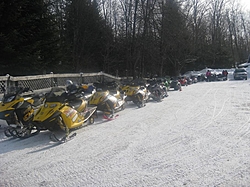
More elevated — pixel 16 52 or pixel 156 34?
pixel 156 34

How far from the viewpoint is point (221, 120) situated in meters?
7.02

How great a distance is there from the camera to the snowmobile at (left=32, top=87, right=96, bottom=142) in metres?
5.41

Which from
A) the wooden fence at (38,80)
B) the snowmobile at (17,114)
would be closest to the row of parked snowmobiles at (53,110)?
the snowmobile at (17,114)

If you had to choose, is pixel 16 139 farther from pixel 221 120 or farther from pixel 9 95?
pixel 221 120

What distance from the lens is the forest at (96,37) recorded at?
14.6 m

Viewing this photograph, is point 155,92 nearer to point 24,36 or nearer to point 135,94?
point 135,94

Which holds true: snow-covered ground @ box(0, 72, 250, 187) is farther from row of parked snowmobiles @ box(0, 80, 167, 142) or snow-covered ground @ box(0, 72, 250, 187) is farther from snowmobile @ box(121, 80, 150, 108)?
snowmobile @ box(121, 80, 150, 108)

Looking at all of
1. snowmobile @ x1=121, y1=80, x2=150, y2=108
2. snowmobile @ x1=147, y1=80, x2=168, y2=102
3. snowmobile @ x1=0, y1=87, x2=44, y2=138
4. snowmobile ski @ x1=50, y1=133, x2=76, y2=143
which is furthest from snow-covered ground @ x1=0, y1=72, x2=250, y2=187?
snowmobile @ x1=147, y1=80, x2=168, y2=102

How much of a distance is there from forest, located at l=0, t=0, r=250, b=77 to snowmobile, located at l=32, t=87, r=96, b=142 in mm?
9004

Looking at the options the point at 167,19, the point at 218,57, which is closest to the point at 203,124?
the point at 167,19

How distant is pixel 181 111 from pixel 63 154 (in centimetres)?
491

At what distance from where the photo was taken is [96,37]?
2927cm

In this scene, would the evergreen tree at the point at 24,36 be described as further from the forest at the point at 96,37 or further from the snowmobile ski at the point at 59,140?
the snowmobile ski at the point at 59,140

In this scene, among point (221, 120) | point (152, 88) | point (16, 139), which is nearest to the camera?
point (16, 139)
